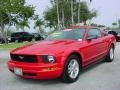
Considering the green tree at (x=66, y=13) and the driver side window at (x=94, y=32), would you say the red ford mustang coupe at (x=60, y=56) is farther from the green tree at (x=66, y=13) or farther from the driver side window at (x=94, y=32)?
the green tree at (x=66, y=13)

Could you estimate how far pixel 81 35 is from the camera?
8.13m

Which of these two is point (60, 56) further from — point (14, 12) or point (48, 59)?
point (14, 12)

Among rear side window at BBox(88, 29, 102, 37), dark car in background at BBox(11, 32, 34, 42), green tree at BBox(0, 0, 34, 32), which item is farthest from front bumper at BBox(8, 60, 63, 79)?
dark car in background at BBox(11, 32, 34, 42)

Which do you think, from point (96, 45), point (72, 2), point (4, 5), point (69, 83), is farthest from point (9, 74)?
point (72, 2)

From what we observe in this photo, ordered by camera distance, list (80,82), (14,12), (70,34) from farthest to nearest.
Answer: (14,12), (70,34), (80,82)

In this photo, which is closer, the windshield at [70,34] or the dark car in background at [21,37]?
the windshield at [70,34]

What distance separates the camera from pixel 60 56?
263 inches

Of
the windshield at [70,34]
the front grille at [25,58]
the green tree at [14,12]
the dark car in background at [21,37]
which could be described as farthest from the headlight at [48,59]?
the dark car in background at [21,37]

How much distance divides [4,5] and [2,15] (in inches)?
76.9

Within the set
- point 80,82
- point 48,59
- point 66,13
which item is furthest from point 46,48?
point 66,13

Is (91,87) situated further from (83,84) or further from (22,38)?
(22,38)

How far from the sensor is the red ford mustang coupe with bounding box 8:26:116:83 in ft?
21.7

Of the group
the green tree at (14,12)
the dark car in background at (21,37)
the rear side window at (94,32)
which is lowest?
the dark car in background at (21,37)

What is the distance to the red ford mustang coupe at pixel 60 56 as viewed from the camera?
261 inches
